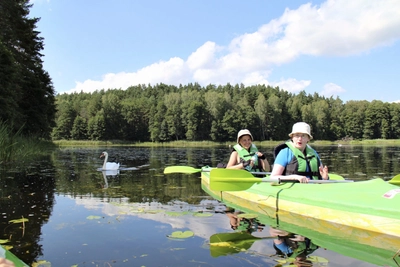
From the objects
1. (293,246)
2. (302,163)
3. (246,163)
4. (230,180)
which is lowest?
(293,246)

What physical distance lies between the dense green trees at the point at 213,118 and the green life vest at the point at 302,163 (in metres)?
66.8

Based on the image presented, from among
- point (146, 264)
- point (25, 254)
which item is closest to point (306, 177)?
point (146, 264)

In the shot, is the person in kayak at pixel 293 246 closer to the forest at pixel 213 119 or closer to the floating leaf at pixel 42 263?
the floating leaf at pixel 42 263

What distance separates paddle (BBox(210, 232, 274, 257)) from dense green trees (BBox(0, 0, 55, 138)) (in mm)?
16771

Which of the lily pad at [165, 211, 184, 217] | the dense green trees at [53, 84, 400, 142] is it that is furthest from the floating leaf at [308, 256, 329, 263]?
the dense green trees at [53, 84, 400, 142]

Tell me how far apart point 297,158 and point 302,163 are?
0.14m

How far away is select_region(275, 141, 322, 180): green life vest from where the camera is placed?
231 inches

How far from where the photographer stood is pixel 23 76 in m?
24.0

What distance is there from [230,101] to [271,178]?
75.1 metres

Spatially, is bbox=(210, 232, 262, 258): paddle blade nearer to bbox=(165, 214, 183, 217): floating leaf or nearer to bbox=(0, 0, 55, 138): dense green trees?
bbox=(165, 214, 183, 217): floating leaf

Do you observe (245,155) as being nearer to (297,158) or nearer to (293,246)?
(297,158)

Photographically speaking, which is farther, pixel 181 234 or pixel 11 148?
pixel 11 148

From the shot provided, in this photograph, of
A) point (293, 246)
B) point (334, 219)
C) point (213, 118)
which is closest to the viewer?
point (293, 246)

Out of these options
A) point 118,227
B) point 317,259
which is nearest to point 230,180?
point 118,227
